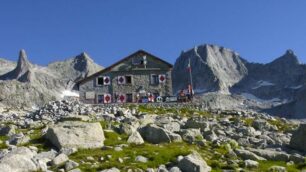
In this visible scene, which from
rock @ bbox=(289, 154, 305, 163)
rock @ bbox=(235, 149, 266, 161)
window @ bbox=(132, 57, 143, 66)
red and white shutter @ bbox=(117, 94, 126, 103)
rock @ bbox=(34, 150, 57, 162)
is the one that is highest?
window @ bbox=(132, 57, 143, 66)

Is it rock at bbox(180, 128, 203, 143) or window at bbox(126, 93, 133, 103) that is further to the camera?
window at bbox(126, 93, 133, 103)

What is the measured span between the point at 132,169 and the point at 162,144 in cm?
649

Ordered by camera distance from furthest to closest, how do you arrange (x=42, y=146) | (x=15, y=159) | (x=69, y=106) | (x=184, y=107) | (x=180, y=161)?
(x=184, y=107) → (x=69, y=106) → (x=42, y=146) → (x=180, y=161) → (x=15, y=159)

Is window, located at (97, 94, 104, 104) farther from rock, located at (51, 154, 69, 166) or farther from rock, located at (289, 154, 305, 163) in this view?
rock, located at (51, 154, 69, 166)

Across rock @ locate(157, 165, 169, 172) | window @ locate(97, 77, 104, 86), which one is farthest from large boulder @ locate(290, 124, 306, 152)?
window @ locate(97, 77, 104, 86)

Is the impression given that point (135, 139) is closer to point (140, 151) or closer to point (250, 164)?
point (140, 151)

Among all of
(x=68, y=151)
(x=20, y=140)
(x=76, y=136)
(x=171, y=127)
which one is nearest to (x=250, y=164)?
(x=68, y=151)

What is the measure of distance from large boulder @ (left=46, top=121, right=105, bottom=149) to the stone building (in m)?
52.4

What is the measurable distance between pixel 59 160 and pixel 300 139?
15011 millimetres

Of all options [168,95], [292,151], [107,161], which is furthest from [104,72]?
[107,161]

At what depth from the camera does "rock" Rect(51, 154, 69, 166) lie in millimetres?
20062

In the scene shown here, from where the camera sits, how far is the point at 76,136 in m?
24.2

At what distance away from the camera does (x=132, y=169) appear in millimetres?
19281

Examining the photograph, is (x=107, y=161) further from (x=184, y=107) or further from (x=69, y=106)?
(x=184, y=107)
